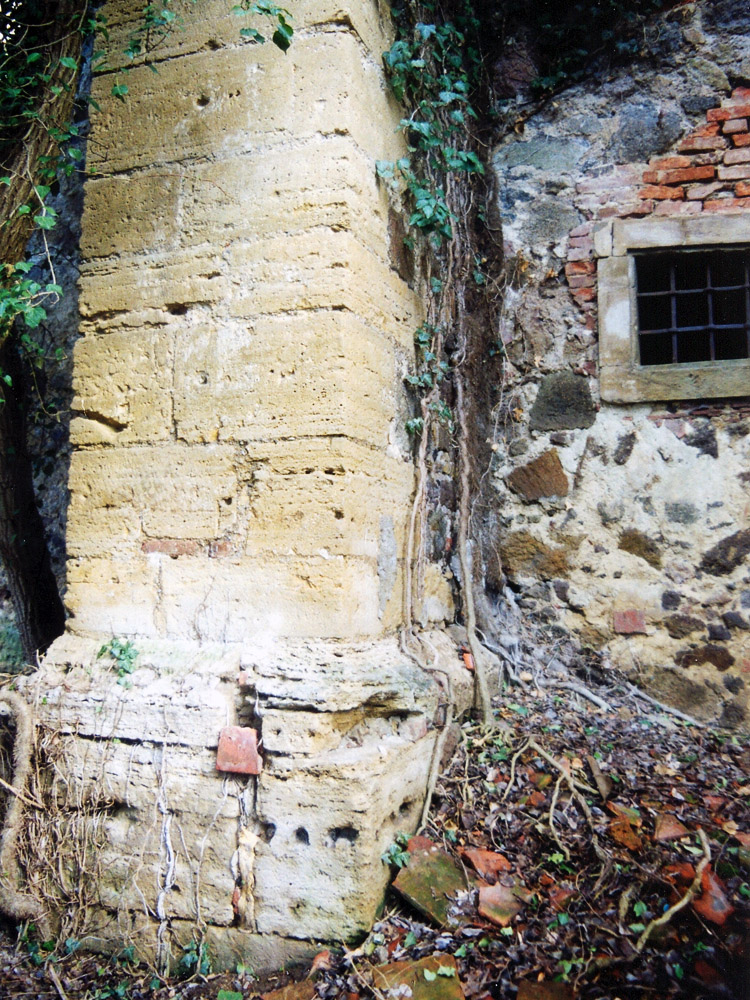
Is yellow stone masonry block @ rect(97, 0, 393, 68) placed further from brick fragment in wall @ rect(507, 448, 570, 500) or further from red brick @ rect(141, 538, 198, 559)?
brick fragment in wall @ rect(507, 448, 570, 500)

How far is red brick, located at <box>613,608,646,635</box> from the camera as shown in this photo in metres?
3.63

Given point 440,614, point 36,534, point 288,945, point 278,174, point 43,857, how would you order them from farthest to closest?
1. point 36,534
2. point 440,614
3. point 278,174
4. point 43,857
5. point 288,945

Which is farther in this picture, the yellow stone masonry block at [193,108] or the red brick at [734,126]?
the red brick at [734,126]

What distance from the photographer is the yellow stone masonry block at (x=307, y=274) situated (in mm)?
2600

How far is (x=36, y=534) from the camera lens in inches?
150

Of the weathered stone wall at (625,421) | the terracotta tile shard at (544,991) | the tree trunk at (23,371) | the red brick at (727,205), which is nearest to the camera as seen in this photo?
the terracotta tile shard at (544,991)

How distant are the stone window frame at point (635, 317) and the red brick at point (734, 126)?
45 centimetres

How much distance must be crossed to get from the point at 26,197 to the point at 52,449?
4.38ft

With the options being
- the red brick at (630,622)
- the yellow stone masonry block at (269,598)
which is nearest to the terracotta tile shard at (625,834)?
the yellow stone masonry block at (269,598)

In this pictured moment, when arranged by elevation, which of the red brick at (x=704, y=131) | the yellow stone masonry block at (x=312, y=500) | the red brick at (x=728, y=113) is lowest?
the yellow stone masonry block at (x=312, y=500)

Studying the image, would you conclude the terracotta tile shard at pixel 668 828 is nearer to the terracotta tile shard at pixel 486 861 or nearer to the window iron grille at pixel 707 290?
the terracotta tile shard at pixel 486 861

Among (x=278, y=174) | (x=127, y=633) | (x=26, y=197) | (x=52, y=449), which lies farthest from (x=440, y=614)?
(x=26, y=197)

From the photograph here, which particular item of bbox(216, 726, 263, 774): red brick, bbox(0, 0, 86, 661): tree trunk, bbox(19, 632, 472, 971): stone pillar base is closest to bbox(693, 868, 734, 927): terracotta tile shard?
bbox(19, 632, 472, 971): stone pillar base

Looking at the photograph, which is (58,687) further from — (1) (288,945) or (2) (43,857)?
(1) (288,945)
